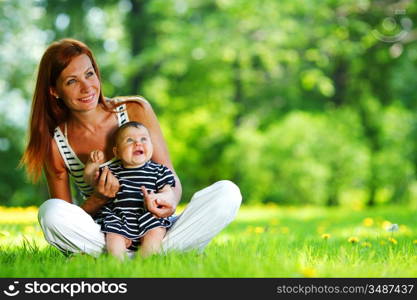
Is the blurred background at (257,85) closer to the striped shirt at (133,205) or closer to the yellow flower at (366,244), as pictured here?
the yellow flower at (366,244)

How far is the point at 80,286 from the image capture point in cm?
→ 255

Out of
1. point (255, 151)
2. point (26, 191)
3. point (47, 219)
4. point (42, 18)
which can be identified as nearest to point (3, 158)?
point (26, 191)

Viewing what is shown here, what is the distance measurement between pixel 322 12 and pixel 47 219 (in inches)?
288

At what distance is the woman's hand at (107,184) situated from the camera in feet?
9.77

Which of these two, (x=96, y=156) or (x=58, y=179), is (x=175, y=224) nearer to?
(x=96, y=156)

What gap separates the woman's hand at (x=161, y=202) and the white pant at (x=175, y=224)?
109 mm

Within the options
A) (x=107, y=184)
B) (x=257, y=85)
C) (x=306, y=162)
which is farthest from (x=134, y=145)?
(x=257, y=85)

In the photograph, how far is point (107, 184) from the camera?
2971 mm

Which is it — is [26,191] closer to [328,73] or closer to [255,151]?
[255,151]

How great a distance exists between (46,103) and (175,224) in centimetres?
106

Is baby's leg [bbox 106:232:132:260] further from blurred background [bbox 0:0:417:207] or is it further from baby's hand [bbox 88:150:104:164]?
blurred background [bbox 0:0:417:207]

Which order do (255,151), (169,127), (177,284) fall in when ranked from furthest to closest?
(169,127) → (255,151) → (177,284)

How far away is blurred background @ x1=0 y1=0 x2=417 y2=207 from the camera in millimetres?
10162

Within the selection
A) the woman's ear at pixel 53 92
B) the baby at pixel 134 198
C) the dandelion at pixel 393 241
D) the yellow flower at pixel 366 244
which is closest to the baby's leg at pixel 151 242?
the baby at pixel 134 198
